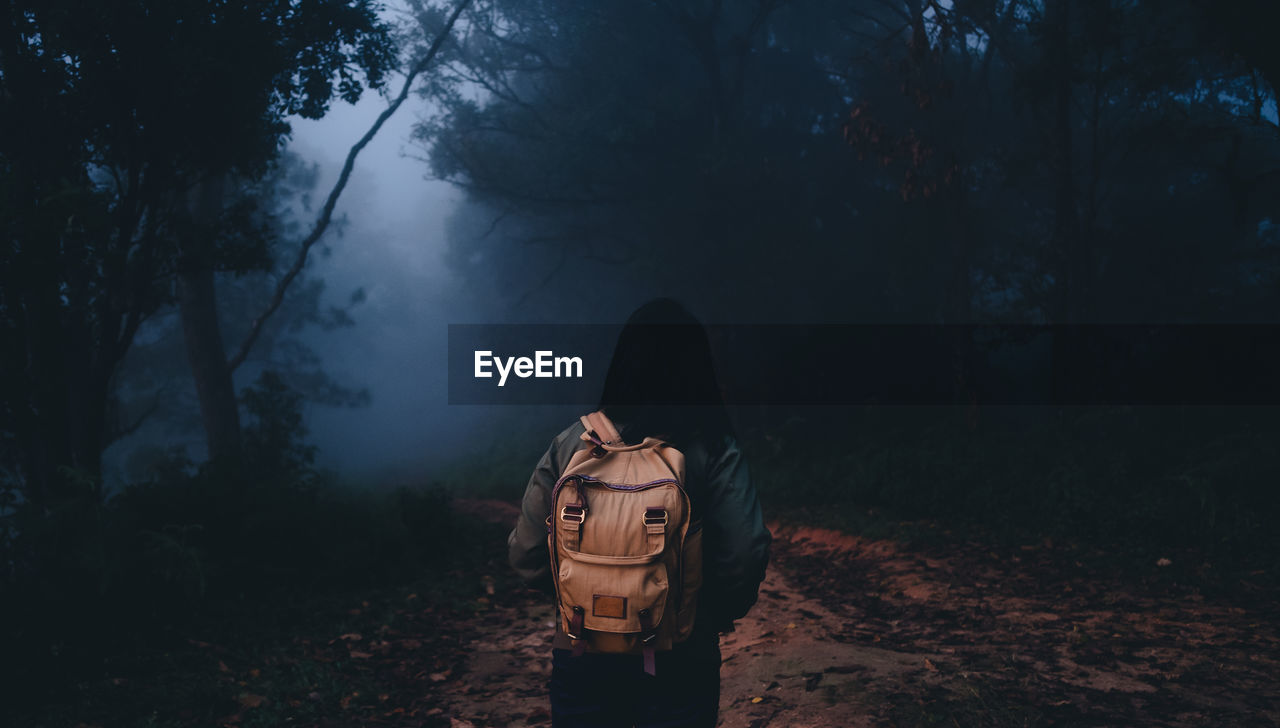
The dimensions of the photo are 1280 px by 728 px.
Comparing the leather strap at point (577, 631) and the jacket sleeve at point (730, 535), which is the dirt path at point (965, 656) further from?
the leather strap at point (577, 631)

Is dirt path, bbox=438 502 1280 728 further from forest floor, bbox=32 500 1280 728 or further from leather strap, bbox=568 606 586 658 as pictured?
leather strap, bbox=568 606 586 658

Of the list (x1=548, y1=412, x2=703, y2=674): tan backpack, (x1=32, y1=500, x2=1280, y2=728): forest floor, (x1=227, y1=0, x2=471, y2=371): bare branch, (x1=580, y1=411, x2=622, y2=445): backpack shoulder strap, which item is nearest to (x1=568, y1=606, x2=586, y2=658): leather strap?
(x1=548, y1=412, x2=703, y2=674): tan backpack

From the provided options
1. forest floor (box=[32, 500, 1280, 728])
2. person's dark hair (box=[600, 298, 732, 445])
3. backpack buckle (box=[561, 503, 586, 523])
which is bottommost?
forest floor (box=[32, 500, 1280, 728])

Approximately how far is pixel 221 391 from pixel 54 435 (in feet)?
28.1

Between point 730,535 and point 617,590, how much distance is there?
0.45m

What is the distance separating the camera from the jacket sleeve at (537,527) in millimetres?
2961

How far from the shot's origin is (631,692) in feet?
9.05

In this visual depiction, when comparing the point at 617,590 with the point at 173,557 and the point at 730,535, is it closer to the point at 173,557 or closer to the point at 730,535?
the point at 730,535

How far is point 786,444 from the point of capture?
17.5 meters

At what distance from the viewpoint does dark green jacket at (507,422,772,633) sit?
2826 millimetres

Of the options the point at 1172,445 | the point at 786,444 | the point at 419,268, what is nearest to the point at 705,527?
the point at 1172,445

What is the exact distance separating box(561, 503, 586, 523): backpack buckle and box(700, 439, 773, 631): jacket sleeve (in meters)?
0.47

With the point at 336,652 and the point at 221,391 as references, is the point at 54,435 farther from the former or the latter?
the point at 221,391
